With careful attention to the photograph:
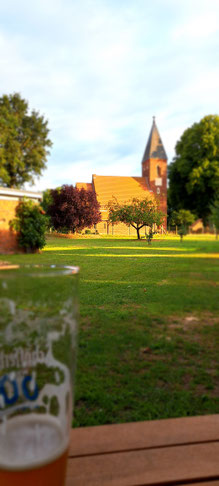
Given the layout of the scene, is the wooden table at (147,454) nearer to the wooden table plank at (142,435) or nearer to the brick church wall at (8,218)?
the wooden table plank at (142,435)

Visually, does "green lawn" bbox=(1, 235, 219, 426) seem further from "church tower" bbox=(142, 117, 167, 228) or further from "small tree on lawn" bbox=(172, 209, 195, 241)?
"church tower" bbox=(142, 117, 167, 228)

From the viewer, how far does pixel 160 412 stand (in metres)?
1.09

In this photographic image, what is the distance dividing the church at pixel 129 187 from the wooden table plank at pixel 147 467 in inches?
32.5

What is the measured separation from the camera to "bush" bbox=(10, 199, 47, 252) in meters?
1.12

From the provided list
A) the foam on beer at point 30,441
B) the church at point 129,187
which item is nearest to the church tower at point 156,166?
the church at point 129,187

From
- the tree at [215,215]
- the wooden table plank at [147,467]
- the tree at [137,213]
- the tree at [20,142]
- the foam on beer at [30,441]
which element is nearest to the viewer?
the foam on beer at [30,441]

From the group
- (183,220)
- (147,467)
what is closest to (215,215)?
(183,220)

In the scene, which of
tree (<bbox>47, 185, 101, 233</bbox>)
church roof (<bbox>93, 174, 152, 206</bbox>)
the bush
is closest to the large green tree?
church roof (<bbox>93, 174, 152, 206</bbox>)

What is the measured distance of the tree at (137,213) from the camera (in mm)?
1313

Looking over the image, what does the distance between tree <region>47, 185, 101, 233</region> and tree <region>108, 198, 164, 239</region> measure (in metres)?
0.08

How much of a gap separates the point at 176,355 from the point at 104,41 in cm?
133

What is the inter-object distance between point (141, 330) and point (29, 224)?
2.14 ft

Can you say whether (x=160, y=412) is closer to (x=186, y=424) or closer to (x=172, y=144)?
(x=186, y=424)

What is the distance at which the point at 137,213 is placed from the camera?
1352mm
